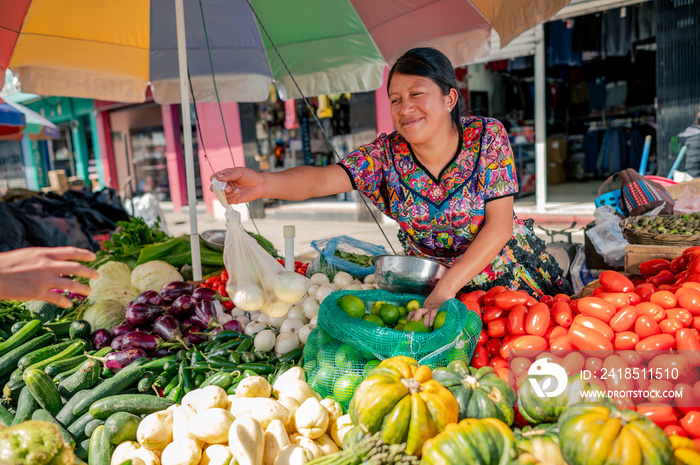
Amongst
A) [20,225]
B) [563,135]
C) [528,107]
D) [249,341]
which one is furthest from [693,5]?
[20,225]

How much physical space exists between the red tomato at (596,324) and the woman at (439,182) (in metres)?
0.50

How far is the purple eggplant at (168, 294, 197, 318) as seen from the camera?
2949 mm

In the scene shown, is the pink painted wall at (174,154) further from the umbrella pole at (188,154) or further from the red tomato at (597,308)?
the red tomato at (597,308)

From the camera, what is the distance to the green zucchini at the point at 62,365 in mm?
2443

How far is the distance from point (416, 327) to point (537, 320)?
0.47 meters

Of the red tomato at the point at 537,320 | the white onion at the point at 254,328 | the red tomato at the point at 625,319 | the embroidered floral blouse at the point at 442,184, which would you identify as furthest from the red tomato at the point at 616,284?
the white onion at the point at 254,328

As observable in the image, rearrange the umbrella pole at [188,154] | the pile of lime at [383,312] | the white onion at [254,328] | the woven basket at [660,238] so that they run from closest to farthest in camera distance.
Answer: the pile of lime at [383,312] → the white onion at [254,328] → the woven basket at [660,238] → the umbrella pole at [188,154]

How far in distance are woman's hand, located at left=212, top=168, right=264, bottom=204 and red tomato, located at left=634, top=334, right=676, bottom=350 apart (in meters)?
1.72

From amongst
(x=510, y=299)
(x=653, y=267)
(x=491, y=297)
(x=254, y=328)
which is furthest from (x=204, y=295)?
(x=653, y=267)

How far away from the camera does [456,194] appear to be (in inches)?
100

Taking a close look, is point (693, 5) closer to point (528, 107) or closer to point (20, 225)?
point (528, 107)

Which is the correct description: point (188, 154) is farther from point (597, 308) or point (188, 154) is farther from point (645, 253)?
point (645, 253)

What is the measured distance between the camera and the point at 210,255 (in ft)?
14.4

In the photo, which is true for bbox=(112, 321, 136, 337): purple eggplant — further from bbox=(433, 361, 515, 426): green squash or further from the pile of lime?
bbox=(433, 361, 515, 426): green squash
